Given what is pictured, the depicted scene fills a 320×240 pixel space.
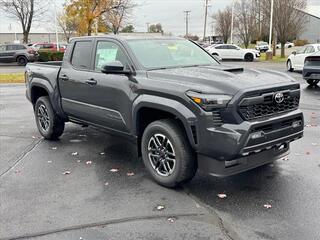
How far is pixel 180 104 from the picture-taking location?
14.5 feet

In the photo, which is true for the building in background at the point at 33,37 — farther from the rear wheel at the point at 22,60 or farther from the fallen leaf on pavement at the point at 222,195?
the fallen leaf on pavement at the point at 222,195

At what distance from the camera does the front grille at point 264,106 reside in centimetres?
420

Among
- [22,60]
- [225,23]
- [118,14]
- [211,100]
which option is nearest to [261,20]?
[118,14]

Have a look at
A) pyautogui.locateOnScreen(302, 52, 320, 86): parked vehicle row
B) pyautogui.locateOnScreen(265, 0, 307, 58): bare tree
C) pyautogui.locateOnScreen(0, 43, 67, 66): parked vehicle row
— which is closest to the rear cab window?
pyautogui.locateOnScreen(302, 52, 320, 86): parked vehicle row

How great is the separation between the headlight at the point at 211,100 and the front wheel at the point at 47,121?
12.0 ft

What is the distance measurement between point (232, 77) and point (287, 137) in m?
0.95

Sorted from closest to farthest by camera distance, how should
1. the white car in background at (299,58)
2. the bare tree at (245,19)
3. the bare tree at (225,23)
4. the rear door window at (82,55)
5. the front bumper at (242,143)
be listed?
the front bumper at (242,143)
the rear door window at (82,55)
the white car in background at (299,58)
the bare tree at (245,19)
the bare tree at (225,23)

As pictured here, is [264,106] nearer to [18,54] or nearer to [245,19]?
[18,54]

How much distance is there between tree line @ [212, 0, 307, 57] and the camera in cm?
3512

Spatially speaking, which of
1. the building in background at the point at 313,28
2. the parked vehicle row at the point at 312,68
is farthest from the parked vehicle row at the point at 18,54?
the building in background at the point at 313,28

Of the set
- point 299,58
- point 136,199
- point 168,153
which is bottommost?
point 136,199

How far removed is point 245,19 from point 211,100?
178 ft

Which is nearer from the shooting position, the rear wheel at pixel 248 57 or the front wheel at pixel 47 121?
the front wheel at pixel 47 121

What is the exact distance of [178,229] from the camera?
374cm
